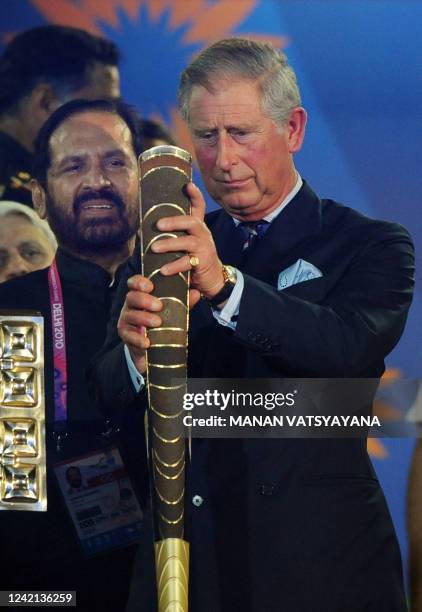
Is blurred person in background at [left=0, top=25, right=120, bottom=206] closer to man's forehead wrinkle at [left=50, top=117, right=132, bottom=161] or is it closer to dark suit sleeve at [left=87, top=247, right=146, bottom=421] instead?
man's forehead wrinkle at [left=50, top=117, right=132, bottom=161]

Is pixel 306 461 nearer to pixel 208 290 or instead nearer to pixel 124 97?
pixel 208 290

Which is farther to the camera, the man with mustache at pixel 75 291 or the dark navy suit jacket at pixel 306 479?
the man with mustache at pixel 75 291

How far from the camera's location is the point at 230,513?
76.4 inches

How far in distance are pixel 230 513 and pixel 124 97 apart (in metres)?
0.96

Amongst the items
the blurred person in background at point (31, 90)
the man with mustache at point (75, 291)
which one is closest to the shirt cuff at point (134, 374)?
the man with mustache at point (75, 291)

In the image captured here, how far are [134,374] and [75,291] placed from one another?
0.25 metres

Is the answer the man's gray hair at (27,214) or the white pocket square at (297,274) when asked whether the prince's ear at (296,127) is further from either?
the man's gray hair at (27,214)

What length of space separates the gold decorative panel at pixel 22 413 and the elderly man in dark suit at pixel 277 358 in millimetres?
191

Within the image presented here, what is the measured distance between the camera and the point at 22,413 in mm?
2016

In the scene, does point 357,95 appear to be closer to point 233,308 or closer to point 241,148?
point 241,148

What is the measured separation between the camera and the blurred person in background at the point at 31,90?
203cm

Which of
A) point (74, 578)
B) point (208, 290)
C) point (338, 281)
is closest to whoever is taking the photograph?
point (208, 290)

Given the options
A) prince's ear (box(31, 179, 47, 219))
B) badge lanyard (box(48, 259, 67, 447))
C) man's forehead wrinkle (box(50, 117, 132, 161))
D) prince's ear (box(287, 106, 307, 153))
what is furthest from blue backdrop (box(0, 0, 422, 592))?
badge lanyard (box(48, 259, 67, 447))

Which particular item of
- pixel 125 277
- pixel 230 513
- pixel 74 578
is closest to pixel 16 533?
pixel 74 578
